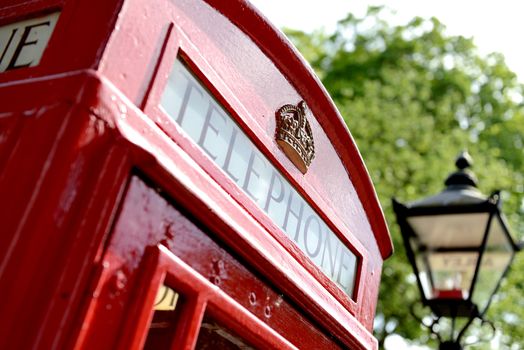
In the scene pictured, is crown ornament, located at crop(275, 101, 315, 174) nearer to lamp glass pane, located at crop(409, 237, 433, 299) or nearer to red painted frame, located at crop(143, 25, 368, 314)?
red painted frame, located at crop(143, 25, 368, 314)

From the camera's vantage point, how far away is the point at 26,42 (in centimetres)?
109

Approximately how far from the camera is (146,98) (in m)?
1.02

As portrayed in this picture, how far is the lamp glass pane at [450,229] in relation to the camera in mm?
3724

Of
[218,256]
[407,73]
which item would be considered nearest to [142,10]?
[218,256]

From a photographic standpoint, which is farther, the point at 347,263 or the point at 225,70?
the point at 347,263

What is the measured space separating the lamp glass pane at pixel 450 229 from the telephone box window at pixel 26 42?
3164mm

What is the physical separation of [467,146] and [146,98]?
10.7 m

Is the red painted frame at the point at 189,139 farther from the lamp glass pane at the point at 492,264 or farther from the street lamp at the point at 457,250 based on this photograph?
the lamp glass pane at the point at 492,264

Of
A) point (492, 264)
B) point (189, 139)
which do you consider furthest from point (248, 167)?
point (492, 264)

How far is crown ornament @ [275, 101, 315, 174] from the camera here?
4.66 ft

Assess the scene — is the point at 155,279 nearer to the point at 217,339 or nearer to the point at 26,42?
the point at 217,339

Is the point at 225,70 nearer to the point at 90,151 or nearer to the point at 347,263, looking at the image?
the point at 90,151

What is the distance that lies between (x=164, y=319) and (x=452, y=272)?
3.12 m

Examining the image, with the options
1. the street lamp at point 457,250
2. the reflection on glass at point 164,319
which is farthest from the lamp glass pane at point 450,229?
the reflection on glass at point 164,319
